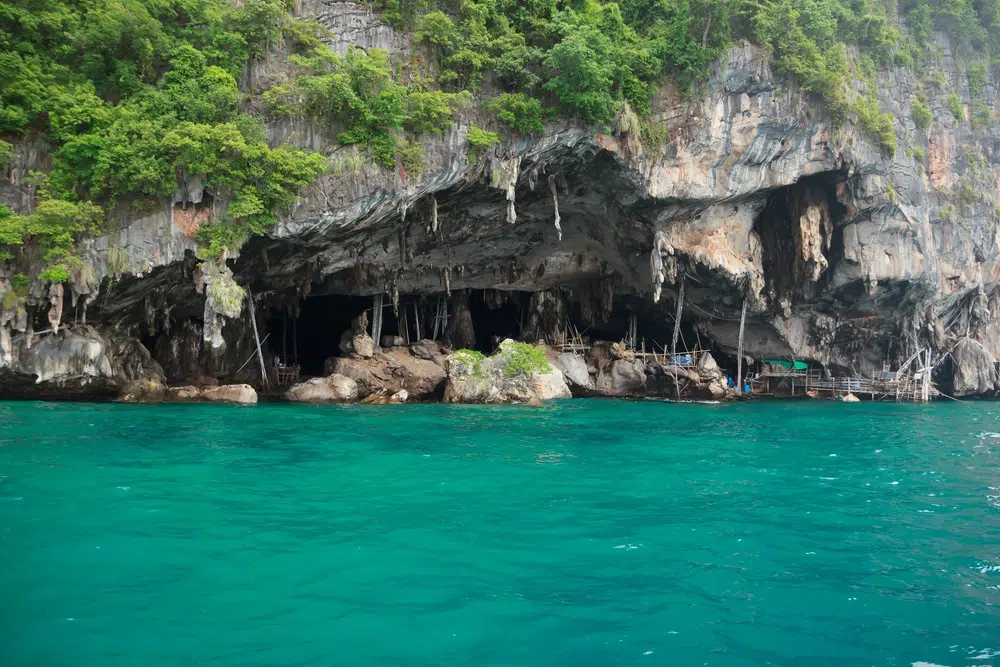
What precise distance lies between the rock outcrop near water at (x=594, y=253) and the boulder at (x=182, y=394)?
1.60m

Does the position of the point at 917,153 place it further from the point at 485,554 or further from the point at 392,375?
the point at 485,554

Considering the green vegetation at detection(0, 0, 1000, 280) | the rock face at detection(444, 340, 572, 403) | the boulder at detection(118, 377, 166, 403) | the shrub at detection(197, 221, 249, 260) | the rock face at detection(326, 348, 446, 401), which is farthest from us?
the rock face at detection(326, 348, 446, 401)

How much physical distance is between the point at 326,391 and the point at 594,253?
11.8m

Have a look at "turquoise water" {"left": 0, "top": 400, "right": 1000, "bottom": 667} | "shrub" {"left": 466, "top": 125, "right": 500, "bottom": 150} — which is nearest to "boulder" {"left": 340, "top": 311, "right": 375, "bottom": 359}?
"shrub" {"left": 466, "top": 125, "right": 500, "bottom": 150}

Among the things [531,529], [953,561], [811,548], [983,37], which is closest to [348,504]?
[531,529]

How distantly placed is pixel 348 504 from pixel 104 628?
3659mm

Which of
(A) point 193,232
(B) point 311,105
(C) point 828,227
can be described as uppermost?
(B) point 311,105

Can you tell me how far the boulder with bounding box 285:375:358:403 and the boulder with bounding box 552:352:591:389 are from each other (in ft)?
26.0

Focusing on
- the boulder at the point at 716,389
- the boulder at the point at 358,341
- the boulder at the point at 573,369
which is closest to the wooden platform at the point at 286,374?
the boulder at the point at 358,341

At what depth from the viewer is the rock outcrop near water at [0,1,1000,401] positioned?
19.0 meters

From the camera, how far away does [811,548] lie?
7.03 metres

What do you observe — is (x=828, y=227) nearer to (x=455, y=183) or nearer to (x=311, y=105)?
(x=455, y=183)

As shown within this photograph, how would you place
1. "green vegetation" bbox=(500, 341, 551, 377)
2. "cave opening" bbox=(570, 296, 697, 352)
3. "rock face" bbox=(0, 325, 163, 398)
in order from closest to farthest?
"rock face" bbox=(0, 325, 163, 398) → "green vegetation" bbox=(500, 341, 551, 377) → "cave opening" bbox=(570, 296, 697, 352)

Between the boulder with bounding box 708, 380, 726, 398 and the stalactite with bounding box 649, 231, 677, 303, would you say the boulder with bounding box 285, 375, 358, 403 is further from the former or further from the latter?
the boulder with bounding box 708, 380, 726, 398
